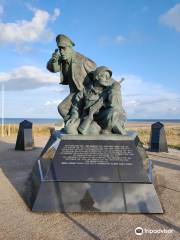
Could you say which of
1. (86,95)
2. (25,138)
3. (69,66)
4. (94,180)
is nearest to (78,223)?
(94,180)

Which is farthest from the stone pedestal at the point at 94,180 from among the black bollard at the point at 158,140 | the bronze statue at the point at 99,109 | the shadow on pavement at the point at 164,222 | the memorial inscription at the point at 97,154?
the black bollard at the point at 158,140

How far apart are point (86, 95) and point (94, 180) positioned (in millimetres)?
1991

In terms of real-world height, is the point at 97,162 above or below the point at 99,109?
below

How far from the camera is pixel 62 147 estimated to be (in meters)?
6.03

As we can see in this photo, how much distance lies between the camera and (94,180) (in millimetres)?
5598

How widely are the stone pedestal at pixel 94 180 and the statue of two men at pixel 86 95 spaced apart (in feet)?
1.61

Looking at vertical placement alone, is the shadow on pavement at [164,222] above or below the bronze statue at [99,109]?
below

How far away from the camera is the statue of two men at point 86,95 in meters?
6.50

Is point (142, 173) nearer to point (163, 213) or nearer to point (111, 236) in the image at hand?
point (163, 213)

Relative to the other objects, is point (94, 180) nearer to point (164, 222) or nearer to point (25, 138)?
point (164, 222)

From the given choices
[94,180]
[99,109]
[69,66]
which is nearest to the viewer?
[94,180]

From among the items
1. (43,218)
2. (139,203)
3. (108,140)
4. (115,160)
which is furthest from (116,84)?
(43,218)

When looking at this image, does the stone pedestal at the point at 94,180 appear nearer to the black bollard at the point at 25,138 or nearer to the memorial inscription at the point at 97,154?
the memorial inscription at the point at 97,154

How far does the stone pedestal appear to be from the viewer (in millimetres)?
5457
